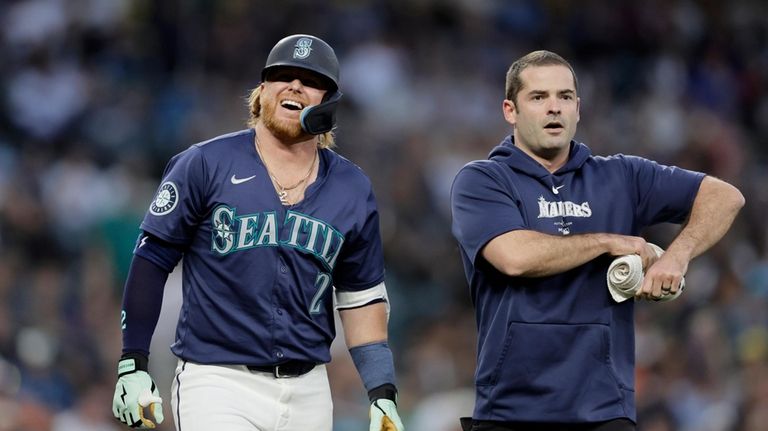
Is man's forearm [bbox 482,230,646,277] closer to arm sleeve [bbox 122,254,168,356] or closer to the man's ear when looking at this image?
the man's ear

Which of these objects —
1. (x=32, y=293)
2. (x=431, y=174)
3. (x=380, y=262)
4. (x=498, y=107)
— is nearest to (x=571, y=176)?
(x=380, y=262)

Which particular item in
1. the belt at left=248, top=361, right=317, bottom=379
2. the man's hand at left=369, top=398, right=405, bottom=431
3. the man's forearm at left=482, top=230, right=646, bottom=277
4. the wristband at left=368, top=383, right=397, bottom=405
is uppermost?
the man's forearm at left=482, top=230, right=646, bottom=277

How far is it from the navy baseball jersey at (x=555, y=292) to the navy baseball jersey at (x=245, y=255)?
562mm

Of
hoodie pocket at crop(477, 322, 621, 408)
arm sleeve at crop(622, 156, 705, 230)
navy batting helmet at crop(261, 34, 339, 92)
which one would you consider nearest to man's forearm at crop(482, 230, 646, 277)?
hoodie pocket at crop(477, 322, 621, 408)

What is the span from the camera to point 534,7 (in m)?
14.7

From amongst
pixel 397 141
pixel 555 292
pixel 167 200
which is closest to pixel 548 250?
pixel 555 292

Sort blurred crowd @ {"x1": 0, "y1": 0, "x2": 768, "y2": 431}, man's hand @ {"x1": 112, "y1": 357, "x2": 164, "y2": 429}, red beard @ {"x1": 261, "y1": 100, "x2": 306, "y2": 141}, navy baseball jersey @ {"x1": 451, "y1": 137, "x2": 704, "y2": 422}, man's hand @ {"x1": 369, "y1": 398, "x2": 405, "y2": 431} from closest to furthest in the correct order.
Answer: man's hand @ {"x1": 112, "y1": 357, "x2": 164, "y2": 429} < navy baseball jersey @ {"x1": 451, "y1": 137, "x2": 704, "y2": 422} < man's hand @ {"x1": 369, "y1": 398, "x2": 405, "y2": 431} < red beard @ {"x1": 261, "y1": 100, "x2": 306, "y2": 141} < blurred crowd @ {"x1": 0, "y1": 0, "x2": 768, "y2": 431}

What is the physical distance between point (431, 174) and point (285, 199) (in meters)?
6.77

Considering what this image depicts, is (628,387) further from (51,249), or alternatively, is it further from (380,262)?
(51,249)

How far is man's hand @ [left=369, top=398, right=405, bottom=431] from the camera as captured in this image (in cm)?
536

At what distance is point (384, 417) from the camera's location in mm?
5383

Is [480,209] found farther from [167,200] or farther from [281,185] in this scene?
[167,200]

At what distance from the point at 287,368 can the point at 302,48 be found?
4.00ft

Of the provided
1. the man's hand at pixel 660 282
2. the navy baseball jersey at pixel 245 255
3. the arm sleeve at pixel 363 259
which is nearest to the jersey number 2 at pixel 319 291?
the navy baseball jersey at pixel 245 255
